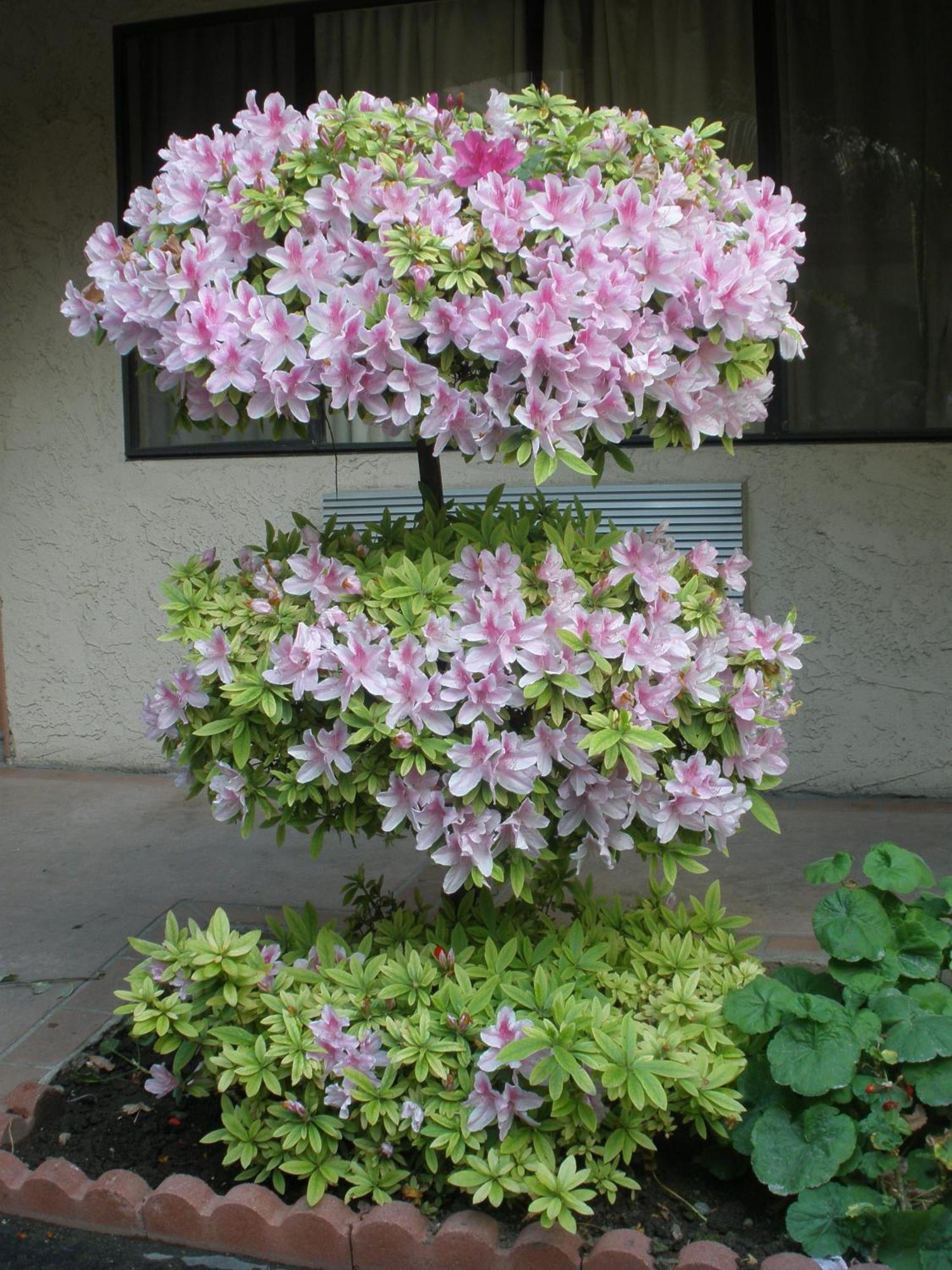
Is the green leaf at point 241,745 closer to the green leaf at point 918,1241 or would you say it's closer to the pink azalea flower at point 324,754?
the pink azalea flower at point 324,754

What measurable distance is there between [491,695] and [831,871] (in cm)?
94

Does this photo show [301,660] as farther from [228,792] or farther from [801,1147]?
[801,1147]

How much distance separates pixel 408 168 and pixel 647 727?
1.20 m

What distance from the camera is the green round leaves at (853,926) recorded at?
2.74 m

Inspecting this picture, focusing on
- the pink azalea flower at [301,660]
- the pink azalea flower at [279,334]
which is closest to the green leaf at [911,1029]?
the pink azalea flower at [301,660]

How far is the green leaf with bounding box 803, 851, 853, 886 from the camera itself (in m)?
2.85

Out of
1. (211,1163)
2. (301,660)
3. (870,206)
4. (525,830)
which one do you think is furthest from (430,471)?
(870,206)

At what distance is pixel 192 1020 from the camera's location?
9.20 ft

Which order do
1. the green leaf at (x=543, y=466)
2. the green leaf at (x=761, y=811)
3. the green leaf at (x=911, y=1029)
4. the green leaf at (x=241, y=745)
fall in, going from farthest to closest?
the green leaf at (x=761, y=811) < the green leaf at (x=241, y=745) < the green leaf at (x=911, y=1029) < the green leaf at (x=543, y=466)

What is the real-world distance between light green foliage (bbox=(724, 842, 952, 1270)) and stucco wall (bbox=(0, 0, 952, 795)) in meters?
2.77

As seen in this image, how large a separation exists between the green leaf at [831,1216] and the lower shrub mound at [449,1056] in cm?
21

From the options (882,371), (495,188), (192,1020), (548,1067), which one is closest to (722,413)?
(495,188)

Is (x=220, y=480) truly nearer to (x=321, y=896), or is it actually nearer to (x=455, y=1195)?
(x=321, y=896)

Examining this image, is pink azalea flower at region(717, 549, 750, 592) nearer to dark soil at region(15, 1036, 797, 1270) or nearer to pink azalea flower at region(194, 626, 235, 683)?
pink azalea flower at region(194, 626, 235, 683)
